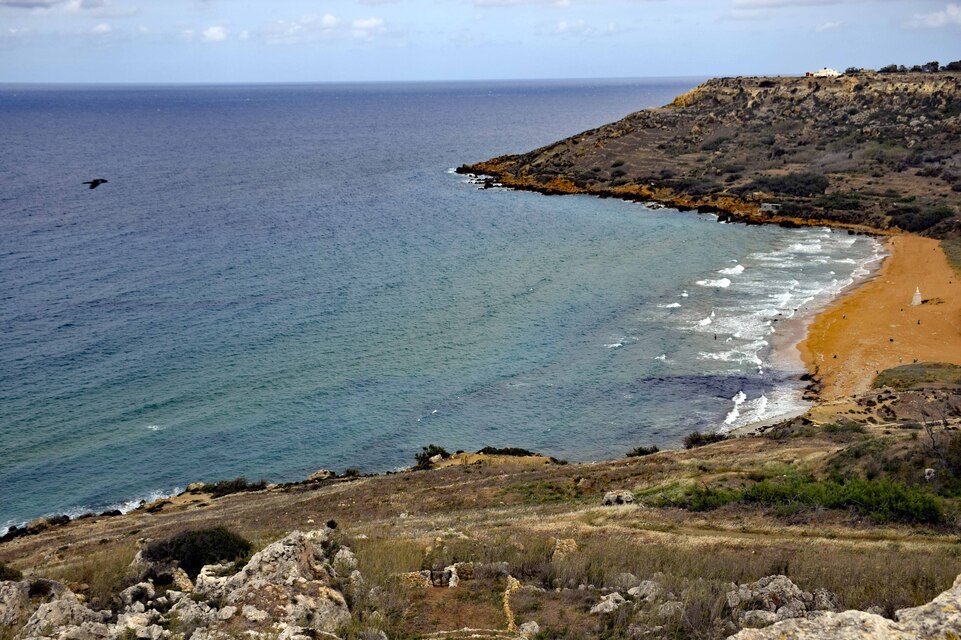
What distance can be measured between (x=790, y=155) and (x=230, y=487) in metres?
83.6

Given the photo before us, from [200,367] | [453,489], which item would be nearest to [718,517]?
[453,489]

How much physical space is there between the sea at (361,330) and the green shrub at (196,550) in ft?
48.7

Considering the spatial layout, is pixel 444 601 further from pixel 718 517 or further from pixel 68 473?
pixel 68 473

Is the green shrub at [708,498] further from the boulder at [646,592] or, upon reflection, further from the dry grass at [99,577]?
the dry grass at [99,577]

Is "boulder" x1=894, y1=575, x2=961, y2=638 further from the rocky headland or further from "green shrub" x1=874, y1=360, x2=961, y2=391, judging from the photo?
"green shrub" x1=874, y1=360, x2=961, y2=391

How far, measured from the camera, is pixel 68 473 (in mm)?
29547

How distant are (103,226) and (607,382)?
50174 millimetres

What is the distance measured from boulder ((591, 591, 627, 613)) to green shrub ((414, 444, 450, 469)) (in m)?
17.8

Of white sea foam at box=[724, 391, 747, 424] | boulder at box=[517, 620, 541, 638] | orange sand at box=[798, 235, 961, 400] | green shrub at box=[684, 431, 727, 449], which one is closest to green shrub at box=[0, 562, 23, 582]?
boulder at box=[517, 620, 541, 638]

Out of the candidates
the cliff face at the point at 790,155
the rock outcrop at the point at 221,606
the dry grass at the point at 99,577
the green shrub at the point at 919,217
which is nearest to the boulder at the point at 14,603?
the rock outcrop at the point at 221,606

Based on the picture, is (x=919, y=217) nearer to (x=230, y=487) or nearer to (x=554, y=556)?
(x=230, y=487)

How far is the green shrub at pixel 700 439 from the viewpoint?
98.5ft

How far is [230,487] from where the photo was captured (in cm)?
2875

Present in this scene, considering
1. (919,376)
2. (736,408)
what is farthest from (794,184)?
(736,408)
